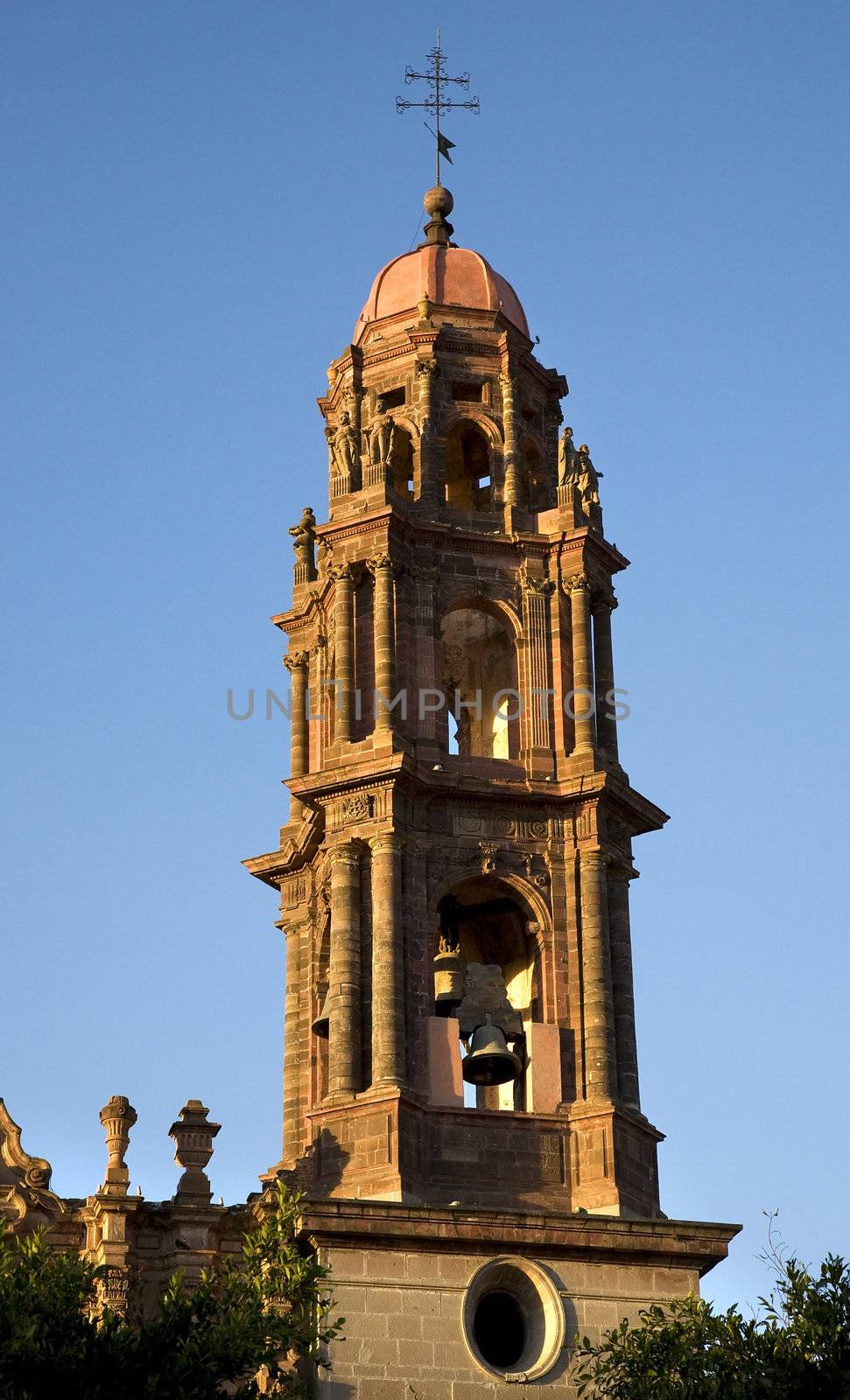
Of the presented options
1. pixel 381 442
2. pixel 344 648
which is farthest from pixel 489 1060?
pixel 381 442

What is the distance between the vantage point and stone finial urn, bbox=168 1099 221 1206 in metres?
48.0

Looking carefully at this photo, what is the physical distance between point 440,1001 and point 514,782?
380cm

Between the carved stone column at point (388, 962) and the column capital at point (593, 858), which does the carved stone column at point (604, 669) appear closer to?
the column capital at point (593, 858)

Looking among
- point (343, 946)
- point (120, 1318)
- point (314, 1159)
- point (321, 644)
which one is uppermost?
point (321, 644)

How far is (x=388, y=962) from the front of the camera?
48531 millimetres

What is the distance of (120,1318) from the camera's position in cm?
4334

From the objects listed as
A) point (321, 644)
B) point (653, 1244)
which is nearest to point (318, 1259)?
point (653, 1244)

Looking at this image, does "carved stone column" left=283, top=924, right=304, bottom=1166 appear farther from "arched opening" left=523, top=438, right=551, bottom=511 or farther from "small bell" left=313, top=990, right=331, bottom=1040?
"arched opening" left=523, top=438, right=551, bottom=511

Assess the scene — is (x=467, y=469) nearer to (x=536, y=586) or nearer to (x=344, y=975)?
(x=536, y=586)

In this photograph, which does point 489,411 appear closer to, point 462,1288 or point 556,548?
point 556,548

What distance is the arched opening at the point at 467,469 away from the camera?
55.9 metres

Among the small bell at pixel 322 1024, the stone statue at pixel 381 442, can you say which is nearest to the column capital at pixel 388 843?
the small bell at pixel 322 1024

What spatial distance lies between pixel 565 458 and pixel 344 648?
580 centimetres

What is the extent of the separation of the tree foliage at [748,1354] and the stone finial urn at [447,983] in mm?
7387
